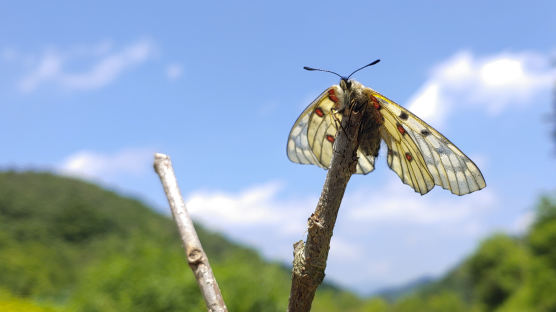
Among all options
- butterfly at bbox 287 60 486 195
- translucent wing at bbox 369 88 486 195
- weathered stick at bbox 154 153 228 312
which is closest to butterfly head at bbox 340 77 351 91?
butterfly at bbox 287 60 486 195

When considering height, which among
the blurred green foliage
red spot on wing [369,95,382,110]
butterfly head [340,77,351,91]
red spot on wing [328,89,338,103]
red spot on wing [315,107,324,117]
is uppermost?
the blurred green foliage

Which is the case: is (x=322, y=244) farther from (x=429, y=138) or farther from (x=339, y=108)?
(x=429, y=138)

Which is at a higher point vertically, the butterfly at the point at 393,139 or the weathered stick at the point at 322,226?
the butterfly at the point at 393,139

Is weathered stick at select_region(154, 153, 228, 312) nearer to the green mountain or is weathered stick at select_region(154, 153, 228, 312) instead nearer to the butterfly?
the butterfly

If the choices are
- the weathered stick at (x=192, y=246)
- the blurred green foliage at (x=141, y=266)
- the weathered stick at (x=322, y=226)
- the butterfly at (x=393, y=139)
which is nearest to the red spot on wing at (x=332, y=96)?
the butterfly at (x=393, y=139)

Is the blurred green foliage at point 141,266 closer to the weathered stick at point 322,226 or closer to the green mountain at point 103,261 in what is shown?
the green mountain at point 103,261

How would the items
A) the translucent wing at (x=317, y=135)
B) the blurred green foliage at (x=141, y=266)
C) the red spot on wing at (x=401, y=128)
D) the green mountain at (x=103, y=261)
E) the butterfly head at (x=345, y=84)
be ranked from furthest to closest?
the blurred green foliage at (x=141, y=266) → the green mountain at (x=103, y=261) → the translucent wing at (x=317, y=135) → the red spot on wing at (x=401, y=128) → the butterfly head at (x=345, y=84)
